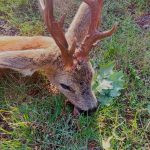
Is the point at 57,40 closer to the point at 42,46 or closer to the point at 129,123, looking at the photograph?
the point at 42,46

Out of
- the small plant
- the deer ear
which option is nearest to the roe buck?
the deer ear

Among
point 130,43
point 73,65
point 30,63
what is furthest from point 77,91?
point 130,43

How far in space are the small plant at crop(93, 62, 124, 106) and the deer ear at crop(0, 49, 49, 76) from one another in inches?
26.0

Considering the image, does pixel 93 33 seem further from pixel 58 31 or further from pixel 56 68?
pixel 56 68

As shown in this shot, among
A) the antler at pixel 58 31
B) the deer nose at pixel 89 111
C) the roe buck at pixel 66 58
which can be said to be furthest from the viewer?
the deer nose at pixel 89 111

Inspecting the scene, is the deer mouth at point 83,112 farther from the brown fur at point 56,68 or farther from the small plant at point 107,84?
the small plant at point 107,84

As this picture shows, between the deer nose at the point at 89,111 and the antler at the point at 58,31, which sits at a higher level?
the antler at the point at 58,31

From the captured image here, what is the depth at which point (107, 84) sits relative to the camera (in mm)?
4773

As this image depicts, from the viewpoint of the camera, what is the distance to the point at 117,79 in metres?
4.87

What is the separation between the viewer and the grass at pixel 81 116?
4.41m

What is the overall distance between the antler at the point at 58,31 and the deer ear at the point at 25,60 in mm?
264

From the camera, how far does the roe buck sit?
4.38 m

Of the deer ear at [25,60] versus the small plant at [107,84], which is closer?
the deer ear at [25,60]

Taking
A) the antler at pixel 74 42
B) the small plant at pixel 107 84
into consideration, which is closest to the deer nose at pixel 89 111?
the small plant at pixel 107 84
